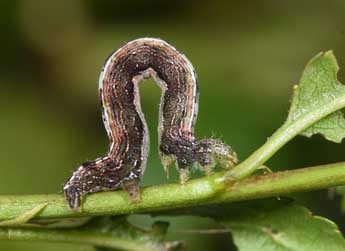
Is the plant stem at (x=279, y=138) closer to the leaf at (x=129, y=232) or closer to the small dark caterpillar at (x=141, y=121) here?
the small dark caterpillar at (x=141, y=121)

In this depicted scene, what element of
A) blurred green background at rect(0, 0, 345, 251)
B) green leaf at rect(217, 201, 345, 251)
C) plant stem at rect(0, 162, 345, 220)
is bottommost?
green leaf at rect(217, 201, 345, 251)

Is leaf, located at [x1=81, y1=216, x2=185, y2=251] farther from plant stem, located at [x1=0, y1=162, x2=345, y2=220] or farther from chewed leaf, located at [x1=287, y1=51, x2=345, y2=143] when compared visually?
chewed leaf, located at [x1=287, y1=51, x2=345, y2=143]

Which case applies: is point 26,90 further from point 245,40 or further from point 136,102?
point 136,102

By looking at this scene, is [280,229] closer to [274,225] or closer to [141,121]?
[274,225]

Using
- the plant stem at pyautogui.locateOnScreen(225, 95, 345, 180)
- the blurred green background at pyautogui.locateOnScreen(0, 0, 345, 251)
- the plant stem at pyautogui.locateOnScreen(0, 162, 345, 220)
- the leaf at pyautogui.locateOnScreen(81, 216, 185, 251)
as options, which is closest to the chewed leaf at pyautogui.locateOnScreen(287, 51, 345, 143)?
the plant stem at pyautogui.locateOnScreen(225, 95, 345, 180)

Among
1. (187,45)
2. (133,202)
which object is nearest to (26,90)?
(187,45)

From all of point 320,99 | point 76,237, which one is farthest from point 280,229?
point 76,237

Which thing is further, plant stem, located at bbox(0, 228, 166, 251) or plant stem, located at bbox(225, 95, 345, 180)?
plant stem, located at bbox(0, 228, 166, 251)

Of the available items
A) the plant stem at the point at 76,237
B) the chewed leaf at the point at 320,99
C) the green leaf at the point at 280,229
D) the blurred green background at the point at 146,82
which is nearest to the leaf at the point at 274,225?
the green leaf at the point at 280,229
